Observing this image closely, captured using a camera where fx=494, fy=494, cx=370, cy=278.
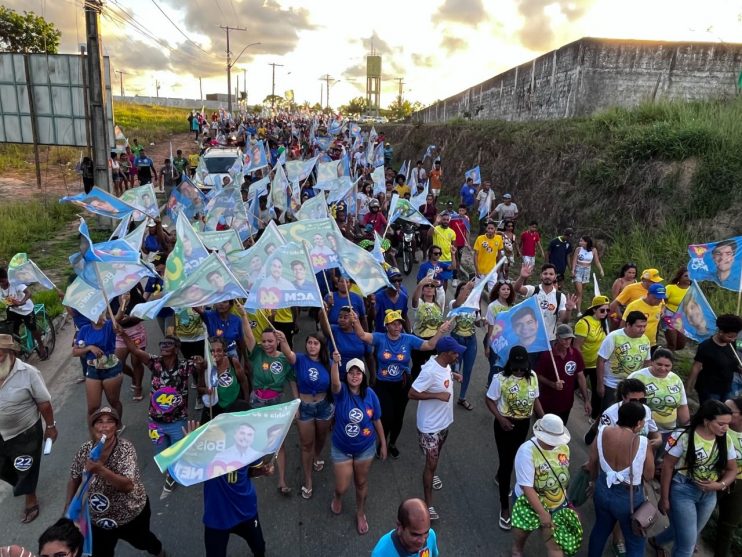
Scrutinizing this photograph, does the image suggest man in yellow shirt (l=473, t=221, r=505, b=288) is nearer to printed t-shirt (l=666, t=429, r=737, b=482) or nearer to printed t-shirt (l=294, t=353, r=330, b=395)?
printed t-shirt (l=294, t=353, r=330, b=395)

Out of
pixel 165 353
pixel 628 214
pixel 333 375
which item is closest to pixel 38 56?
pixel 165 353

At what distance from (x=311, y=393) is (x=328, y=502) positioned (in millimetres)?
1114

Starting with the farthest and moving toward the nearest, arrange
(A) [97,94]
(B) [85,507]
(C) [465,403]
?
(A) [97,94] < (C) [465,403] < (B) [85,507]

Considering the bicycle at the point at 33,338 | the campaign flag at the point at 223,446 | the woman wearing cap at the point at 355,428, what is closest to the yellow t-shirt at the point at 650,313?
the woman wearing cap at the point at 355,428

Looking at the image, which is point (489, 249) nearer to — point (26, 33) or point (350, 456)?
point (350, 456)

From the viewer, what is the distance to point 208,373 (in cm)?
432

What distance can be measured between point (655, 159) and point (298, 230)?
9.65 meters

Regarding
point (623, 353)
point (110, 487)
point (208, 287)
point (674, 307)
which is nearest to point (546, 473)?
point (623, 353)

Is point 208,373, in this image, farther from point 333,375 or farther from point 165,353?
point 333,375

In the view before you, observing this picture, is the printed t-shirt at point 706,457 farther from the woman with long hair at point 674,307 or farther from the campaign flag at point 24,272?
the campaign flag at point 24,272

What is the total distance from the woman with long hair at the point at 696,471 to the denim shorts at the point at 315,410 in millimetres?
2882

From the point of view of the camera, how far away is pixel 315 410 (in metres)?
4.73

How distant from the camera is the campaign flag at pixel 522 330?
16.0 feet

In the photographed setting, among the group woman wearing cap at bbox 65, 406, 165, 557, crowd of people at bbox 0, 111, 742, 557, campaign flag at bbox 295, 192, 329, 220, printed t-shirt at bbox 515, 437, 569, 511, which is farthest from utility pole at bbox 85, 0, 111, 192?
printed t-shirt at bbox 515, 437, 569, 511
